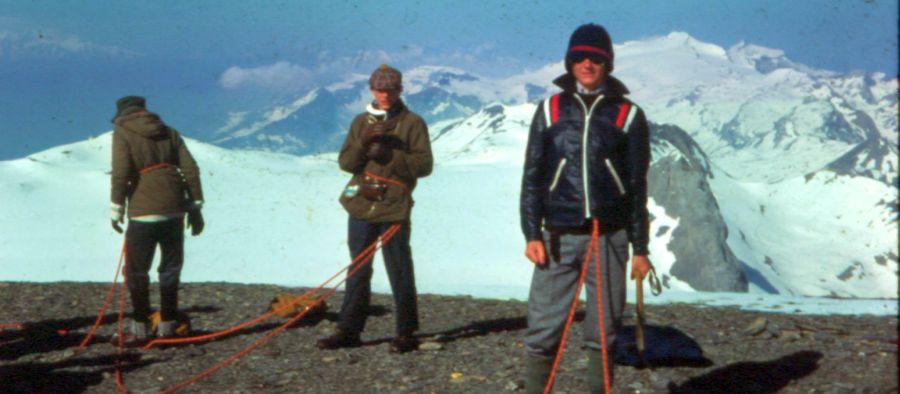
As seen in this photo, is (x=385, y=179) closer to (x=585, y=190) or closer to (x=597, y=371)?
(x=585, y=190)

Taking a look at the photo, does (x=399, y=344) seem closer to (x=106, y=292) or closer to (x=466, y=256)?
(x=106, y=292)

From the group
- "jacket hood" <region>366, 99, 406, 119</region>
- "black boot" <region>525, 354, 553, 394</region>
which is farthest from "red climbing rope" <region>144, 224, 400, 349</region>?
"black boot" <region>525, 354, 553, 394</region>

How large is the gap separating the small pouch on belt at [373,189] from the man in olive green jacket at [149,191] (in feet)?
6.60

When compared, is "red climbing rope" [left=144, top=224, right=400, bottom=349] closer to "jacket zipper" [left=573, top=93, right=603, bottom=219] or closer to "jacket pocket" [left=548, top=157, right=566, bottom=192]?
"jacket pocket" [left=548, top=157, right=566, bottom=192]

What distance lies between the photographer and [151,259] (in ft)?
28.7

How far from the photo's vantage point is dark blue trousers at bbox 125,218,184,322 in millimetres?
8555

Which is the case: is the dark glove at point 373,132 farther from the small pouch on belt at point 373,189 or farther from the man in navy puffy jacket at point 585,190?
the man in navy puffy jacket at point 585,190

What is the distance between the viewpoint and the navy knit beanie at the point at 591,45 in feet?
16.5

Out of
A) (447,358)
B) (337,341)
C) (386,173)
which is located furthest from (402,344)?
(386,173)

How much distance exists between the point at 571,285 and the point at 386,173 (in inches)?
126

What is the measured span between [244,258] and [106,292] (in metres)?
85.7

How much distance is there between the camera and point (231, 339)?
9.70 metres

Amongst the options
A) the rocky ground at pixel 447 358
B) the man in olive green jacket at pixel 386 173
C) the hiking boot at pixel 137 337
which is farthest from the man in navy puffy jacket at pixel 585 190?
the hiking boot at pixel 137 337

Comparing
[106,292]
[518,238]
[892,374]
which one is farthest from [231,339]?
[518,238]
